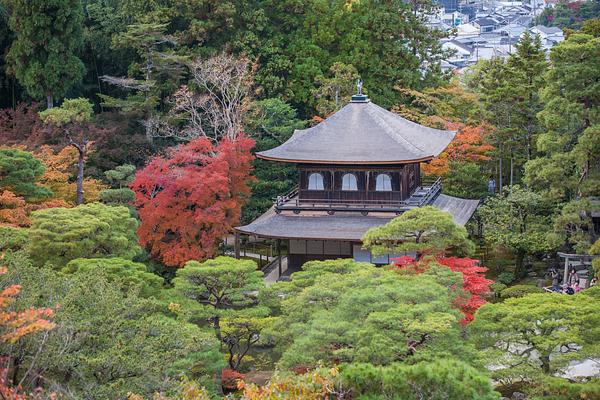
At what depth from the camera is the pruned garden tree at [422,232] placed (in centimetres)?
2391

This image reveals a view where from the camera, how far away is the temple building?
3041 cm

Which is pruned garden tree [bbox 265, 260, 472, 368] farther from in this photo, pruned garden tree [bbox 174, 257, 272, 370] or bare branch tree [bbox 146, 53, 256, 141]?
bare branch tree [bbox 146, 53, 256, 141]

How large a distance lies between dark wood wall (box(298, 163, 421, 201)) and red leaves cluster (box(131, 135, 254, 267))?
106 inches

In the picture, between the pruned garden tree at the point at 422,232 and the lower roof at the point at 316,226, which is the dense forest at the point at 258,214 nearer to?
the pruned garden tree at the point at 422,232

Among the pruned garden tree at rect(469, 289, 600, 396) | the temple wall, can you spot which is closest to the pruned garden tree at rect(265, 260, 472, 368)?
the pruned garden tree at rect(469, 289, 600, 396)

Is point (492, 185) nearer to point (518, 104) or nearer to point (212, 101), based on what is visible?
point (518, 104)

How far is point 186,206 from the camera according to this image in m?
31.4

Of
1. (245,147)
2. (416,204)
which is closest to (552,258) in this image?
(416,204)

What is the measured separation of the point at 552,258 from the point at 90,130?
17752 mm

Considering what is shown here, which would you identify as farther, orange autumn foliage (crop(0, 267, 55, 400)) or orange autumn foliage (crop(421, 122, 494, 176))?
orange autumn foliage (crop(421, 122, 494, 176))

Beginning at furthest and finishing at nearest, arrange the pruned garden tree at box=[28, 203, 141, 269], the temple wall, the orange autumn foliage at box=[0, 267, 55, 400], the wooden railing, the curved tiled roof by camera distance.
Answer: the wooden railing < the curved tiled roof < the temple wall < the pruned garden tree at box=[28, 203, 141, 269] < the orange autumn foliage at box=[0, 267, 55, 400]

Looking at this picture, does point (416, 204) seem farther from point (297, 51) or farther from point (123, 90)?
point (123, 90)

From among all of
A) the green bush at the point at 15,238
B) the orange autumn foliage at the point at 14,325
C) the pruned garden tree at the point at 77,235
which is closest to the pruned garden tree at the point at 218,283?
the pruned garden tree at the point at 77,235

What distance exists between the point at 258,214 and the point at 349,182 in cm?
617
